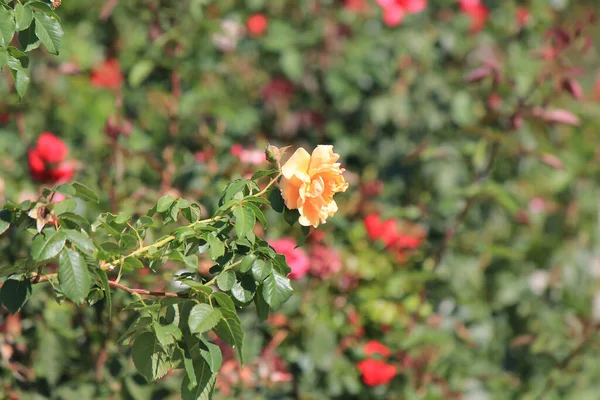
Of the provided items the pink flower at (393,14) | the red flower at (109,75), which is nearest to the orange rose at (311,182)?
the red flower at (109,75)

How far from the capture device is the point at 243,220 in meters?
1.14

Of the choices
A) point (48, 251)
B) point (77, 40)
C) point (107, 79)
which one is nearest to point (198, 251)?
point (48, 251)

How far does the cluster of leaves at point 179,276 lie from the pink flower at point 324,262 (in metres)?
1.13

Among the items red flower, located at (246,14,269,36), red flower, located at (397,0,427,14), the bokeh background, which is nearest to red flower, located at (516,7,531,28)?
the bokeh background

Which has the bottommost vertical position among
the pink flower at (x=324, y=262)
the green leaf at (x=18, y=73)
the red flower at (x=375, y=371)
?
the red flower at (x=375, y=371)

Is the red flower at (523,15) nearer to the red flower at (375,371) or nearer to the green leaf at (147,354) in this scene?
the red flower at (375,371)

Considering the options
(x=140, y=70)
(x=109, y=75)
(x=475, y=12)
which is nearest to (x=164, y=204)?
(x=140, y=70)

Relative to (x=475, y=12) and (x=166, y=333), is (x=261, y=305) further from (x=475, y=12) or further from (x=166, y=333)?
(x=475, y=12)

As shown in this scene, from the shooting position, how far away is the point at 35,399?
70.4 inches

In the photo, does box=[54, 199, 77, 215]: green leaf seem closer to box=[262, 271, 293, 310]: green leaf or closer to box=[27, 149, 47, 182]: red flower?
box=[262, 271, 293, 310]: green leaf

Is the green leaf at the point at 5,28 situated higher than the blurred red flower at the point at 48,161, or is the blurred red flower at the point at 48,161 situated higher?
the green leaf at the point at 5,28

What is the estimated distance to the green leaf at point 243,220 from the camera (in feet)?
3.69

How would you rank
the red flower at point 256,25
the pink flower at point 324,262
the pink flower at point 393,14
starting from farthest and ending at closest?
1. the red flower at point 256,25
2. the pink flower at point 393,14
3. the pink flower at point 324,262

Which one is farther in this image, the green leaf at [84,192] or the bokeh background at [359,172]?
the bokeh background at [359,172]
